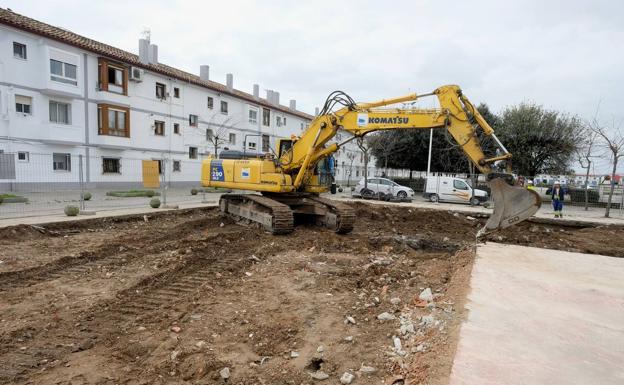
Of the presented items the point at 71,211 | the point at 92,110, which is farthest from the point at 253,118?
the point at 71,211

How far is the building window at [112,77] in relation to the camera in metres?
23.5

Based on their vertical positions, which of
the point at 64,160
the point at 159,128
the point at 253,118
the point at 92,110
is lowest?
the point at 64,160

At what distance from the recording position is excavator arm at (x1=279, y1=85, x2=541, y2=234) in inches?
308

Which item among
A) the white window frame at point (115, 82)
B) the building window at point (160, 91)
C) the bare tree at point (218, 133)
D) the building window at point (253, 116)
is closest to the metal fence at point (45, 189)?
the white window frame at point (115, 82)

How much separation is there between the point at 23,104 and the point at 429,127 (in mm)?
21839

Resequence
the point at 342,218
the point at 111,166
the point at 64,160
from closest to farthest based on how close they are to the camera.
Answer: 1. the point at 342,218
2. the point at 64,160
3. the point at 111,166

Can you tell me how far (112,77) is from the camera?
961 inches

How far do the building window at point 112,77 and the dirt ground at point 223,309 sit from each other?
1750cm

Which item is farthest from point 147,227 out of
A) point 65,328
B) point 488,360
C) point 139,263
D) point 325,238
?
point 488,360

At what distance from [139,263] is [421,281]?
504 centimetres

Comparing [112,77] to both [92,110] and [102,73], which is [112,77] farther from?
[92,110]

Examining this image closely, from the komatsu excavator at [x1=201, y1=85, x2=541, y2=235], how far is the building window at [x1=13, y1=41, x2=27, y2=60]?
615 inches

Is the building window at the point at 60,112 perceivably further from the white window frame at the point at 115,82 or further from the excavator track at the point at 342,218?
the excavator track at the point at 342,218

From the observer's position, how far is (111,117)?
24.2 m
